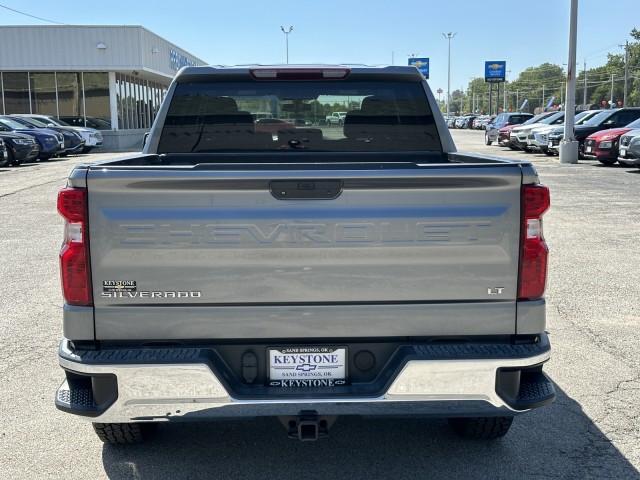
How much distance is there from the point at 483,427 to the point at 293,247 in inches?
63.9

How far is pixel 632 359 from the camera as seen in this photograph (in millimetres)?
5559

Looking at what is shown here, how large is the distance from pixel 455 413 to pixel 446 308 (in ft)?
1.60

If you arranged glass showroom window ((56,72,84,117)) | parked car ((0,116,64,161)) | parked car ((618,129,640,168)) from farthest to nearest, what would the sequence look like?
glass showroom window ((56,72,84,117)) → parked car ((0,116,64,161)) → parked car ((618,129,640,168))

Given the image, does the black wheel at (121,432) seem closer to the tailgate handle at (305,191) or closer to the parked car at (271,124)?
the tailgate handle at (305,191)

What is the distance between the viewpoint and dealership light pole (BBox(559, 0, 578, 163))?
24.4 meters

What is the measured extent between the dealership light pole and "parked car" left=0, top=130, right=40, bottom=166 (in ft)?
57.1

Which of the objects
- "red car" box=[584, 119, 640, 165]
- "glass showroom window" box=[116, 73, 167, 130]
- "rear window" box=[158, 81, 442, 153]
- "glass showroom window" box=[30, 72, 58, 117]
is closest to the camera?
"rear window" box=[158, 81, 442, 153]

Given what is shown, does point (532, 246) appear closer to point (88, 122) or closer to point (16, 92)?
point (88, 122)

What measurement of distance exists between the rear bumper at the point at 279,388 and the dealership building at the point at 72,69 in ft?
123

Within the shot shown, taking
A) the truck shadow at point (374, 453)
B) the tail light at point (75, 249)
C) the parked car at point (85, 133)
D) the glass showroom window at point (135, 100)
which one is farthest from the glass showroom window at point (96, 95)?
the tail light at point (75, 249)

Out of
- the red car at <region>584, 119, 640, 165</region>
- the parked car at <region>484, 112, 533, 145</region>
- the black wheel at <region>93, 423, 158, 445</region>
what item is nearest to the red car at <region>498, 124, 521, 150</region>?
the parked car at <region>484, 112, 533, 145</region>

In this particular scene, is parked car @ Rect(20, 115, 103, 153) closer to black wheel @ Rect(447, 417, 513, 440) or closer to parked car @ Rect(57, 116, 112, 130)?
parked car @ Rect(57, 116, 112, 130)

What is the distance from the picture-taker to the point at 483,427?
401 centimetres

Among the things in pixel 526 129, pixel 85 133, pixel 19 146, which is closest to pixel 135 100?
pixel 85 133
